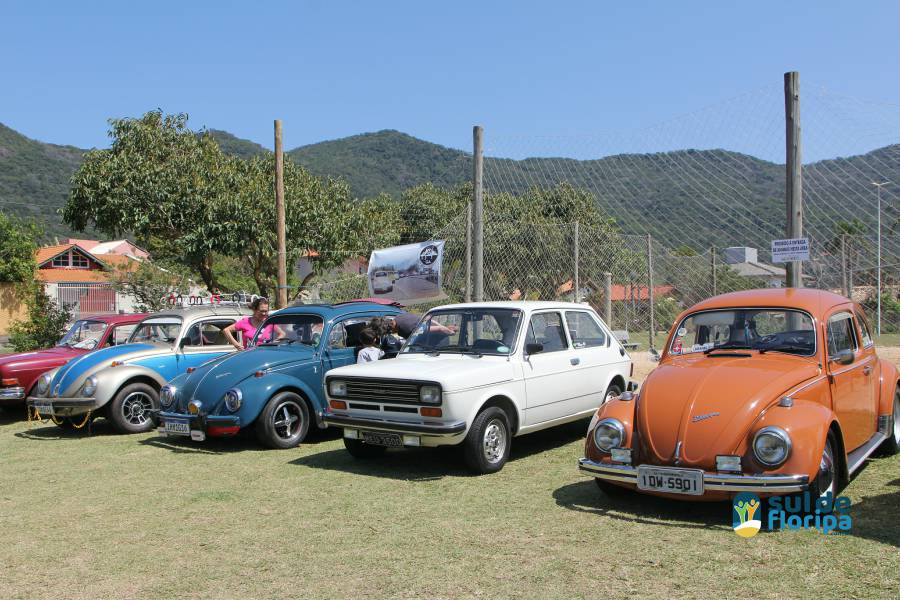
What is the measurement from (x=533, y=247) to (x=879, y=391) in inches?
260

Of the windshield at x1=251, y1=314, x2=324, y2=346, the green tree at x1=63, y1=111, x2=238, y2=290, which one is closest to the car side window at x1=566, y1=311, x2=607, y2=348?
the windshield at x1=251, y1=314, x2=324, y2=346

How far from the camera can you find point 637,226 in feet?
38.6

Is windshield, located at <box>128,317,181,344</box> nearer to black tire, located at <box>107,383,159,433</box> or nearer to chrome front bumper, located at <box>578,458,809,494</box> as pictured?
black tire, located at <box>107,383,159,433</box>

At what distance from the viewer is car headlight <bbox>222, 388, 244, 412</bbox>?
28.7 feet

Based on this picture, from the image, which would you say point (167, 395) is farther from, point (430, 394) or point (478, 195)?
point (478, 195)

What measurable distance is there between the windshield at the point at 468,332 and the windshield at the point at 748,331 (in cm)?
178

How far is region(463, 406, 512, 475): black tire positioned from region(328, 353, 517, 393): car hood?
0.33 meters

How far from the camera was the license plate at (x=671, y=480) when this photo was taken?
→ 5227 mm

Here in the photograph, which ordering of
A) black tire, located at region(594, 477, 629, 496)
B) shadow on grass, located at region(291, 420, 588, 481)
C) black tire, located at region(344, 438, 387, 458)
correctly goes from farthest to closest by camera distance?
black tire, located at region(344, 438, 387, 458) → shadow on grass, located at region(291, 420, 588, 481) → black tire, located at region(594, 477, 629, 496)

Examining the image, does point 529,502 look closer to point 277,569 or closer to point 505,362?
point 505,362

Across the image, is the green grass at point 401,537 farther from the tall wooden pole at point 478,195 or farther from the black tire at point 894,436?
the tall wooden pole at point 478,195

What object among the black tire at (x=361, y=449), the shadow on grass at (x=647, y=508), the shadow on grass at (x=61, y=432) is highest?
the black tire at (x=361, y=449)

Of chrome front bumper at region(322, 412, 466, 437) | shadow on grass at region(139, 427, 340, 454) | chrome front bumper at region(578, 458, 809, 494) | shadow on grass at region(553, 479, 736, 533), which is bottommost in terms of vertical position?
shadow on grass at region(139, 427, 340, 454)

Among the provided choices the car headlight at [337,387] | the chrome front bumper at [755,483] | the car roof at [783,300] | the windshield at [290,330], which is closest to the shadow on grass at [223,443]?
the windshield at [290,330]
